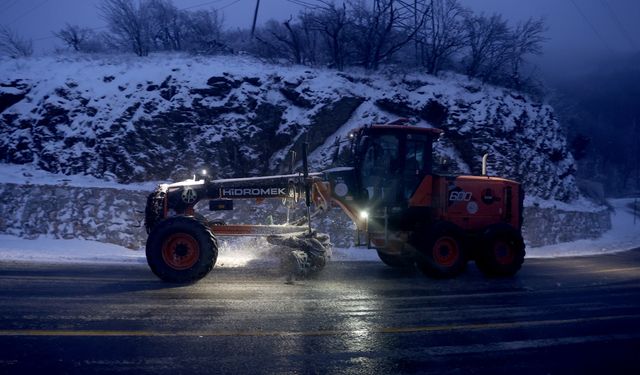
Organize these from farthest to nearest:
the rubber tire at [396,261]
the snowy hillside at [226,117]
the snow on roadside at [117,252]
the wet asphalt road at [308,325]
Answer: the snowy hillside at [226,117]
the rubber tire at [396,261]
the snow on roadside at [117,252]
the wet asphalt road at [308,325]

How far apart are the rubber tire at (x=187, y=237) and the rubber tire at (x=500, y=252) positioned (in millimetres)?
5670

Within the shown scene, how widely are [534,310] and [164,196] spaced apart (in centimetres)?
691

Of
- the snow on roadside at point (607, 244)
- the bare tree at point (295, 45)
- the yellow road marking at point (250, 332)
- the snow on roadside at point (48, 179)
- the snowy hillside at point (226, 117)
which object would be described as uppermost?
the bare tree at point (295, 45)

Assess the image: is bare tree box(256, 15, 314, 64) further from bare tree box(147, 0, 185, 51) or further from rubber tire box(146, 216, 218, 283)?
rubber tire box(146, 216, 218, 283)

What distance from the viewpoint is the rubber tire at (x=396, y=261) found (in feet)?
35.4

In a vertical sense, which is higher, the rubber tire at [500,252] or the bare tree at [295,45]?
the bare tree at [295,45]

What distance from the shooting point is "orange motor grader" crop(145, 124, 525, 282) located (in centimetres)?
917

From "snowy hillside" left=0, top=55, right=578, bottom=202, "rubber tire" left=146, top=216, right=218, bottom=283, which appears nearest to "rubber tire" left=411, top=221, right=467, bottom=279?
"rubber tire" left=146, top=216, right=218, bottom=283

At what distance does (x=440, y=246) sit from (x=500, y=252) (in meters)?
1.55

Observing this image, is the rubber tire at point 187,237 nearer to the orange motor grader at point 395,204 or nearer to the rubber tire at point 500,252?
the orange motor grader at point 395,204

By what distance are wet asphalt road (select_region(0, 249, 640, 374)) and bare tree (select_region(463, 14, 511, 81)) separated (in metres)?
20.4

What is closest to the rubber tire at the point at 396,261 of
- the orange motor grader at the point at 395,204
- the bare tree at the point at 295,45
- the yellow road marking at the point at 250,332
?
the orange motor grader at the point at 395,204

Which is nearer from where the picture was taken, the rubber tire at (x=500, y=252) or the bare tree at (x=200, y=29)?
the rubber tire at (x=500, y=252)

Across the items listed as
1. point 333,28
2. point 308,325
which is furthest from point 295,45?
point 308,325
